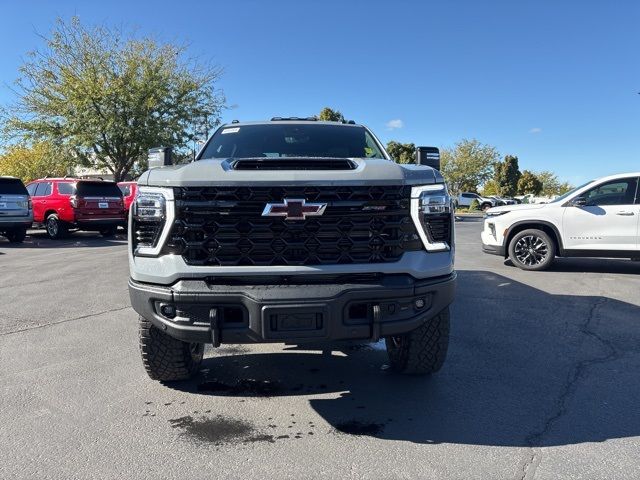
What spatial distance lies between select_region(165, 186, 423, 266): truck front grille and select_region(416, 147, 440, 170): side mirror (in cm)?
129

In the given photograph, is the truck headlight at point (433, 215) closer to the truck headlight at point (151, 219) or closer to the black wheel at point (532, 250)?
the truck headlight at point (151, 219)

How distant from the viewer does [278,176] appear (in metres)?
2.94

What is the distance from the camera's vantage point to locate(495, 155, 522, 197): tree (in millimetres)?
56344

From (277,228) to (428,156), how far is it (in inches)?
72.1

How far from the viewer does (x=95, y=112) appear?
2256cm

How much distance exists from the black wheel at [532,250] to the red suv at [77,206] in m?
11.8

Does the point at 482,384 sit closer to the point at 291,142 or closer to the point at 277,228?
the point at 277,228

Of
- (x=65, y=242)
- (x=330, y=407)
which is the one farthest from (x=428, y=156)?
(x=65, y=242)

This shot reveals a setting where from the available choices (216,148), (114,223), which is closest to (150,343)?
(216,148)

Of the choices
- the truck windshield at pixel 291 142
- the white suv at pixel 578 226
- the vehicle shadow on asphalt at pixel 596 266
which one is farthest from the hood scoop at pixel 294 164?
the vehicle shadow on asphalt at pixel 596 266

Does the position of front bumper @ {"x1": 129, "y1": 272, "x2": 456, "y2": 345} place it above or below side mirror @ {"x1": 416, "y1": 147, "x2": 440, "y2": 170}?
below

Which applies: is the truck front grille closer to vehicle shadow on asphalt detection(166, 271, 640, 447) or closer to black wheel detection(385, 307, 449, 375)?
black wheel detection(385, 307, 449, 375)

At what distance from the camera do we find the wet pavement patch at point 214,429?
2957 mm

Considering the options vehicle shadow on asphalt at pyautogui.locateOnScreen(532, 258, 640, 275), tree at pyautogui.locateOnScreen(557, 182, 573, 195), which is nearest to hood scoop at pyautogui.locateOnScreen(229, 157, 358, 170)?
vehicle shadow on asphalt at pyautogui.locateOnScreen(532, 258, 640, 275)
